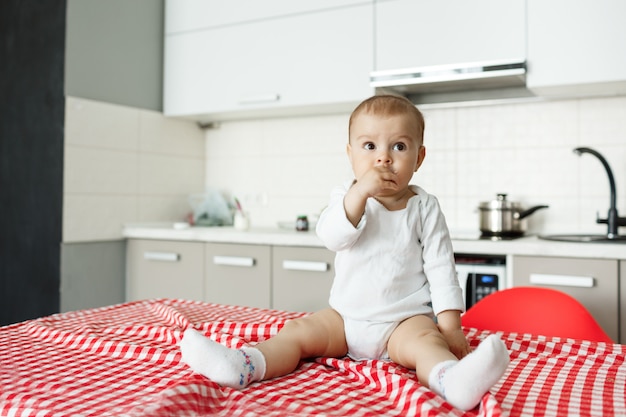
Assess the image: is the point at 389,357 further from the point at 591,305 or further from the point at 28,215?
the point at 28,215

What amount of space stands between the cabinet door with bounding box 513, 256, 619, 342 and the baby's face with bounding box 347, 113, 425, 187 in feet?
4.06

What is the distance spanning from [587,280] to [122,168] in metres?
2.06

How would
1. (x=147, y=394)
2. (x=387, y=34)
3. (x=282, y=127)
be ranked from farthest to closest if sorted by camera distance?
(x=282, y=127) < (x=387, y=34) < (x=147, y=394)

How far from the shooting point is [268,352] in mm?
864

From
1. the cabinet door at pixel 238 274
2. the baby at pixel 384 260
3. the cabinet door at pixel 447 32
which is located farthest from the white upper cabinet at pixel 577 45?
the baby at pixel 384 260

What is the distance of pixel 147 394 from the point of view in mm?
754

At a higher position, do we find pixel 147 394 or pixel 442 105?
pixel 442 105

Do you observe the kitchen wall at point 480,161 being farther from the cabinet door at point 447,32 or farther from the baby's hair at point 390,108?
the baby's hair at point 390,108

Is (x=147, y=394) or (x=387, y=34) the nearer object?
(x=147, y=394)

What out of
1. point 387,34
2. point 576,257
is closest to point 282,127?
point 387,34

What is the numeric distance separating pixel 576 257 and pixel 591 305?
0.16 meters

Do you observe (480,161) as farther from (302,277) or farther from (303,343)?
(303,343)

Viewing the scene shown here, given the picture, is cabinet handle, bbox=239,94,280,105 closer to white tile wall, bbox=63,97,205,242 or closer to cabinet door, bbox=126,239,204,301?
white tile wall, bbox=63,97,205,242

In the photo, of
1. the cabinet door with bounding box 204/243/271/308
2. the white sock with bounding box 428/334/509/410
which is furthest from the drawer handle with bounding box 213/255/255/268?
the white sock with bounding box 428/334/509/410
